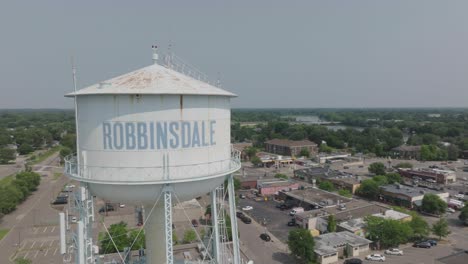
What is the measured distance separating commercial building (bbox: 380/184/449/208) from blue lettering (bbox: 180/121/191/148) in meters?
34.0

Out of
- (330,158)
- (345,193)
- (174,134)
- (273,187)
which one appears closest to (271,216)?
(273,187)

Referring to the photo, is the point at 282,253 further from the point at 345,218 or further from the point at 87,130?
the point at 87,130

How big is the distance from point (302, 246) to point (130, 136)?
18.0 m

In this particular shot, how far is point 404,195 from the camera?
121ft

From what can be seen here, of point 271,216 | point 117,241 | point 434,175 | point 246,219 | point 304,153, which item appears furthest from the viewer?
point 304,153

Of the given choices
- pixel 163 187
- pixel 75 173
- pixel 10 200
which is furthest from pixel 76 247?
pixel 10 200

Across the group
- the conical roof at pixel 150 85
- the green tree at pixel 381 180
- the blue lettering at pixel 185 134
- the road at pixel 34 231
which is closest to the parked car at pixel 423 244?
the green tree at pixel 381 180

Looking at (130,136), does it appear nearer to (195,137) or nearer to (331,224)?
(195,137)

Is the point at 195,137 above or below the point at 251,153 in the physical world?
above

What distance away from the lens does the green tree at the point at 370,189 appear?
1559 inches

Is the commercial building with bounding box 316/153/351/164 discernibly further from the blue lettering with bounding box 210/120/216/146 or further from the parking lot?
the blue lettering with bounding box 210/120/216/146

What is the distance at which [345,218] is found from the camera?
30719 mm

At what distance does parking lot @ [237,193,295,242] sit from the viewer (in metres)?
30.9

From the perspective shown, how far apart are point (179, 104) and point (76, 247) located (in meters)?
5.28
